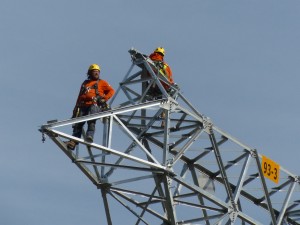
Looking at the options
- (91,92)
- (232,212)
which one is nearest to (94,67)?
(91,92)

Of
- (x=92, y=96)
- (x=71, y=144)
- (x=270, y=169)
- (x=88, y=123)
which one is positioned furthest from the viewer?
(x=270, y=169)

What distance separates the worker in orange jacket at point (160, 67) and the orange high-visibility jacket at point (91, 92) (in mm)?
1997

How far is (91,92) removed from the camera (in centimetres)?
3250

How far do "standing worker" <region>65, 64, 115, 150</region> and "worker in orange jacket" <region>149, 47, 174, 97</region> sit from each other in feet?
6.55

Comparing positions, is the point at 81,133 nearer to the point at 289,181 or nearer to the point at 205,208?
the point at 205,208

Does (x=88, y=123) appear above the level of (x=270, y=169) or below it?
below

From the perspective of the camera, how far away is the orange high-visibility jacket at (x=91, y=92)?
3234 centimetres

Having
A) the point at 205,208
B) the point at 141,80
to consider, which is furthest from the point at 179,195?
the point at 141,80

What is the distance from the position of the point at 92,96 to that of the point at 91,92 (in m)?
0.15

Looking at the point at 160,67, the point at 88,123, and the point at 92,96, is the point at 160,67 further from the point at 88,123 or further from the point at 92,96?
the point at 88,123

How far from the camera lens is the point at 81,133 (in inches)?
1254

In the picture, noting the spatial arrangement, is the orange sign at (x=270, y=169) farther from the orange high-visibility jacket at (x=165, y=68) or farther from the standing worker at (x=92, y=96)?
the standing worker at (x=92, y=96)

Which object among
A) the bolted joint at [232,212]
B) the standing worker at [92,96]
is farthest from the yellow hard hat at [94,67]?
the bolted joint at [232,212]

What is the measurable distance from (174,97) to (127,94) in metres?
1.52
